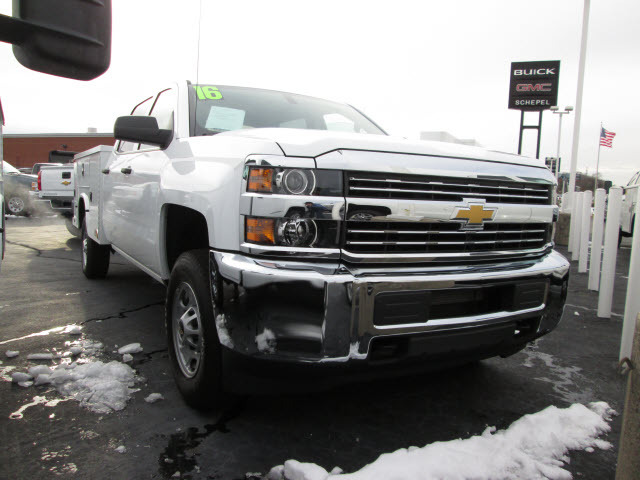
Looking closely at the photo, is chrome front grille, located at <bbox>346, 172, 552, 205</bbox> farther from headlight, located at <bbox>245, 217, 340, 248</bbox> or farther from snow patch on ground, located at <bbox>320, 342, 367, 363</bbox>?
snow patch on ground, located at <bbox>320, 342, 367, 363</bbox>

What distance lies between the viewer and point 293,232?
193 cm

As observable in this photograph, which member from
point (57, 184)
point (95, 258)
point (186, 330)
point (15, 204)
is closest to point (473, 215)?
point (186, 330)

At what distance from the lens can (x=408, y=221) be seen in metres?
2.09

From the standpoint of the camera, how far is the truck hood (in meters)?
2.00

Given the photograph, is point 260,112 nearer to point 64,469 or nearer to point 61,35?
point 61,35

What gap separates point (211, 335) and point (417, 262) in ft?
3.19

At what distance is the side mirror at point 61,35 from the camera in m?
1.30

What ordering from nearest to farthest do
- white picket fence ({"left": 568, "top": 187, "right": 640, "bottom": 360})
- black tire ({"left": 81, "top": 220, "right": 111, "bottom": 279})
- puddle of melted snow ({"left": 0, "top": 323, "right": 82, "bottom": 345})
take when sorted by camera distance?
white picket fence ({"left": 568, "top": 187, "right": 640, "bottom": 360}) < puddle of melted snow ({"left": 0, "top": 323, "right": 82, "bottom": 345}) < black tire ({"left": 81, "top": 220, "right": 111, "bottom": 279})

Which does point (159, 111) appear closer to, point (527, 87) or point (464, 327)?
point (464, 327)

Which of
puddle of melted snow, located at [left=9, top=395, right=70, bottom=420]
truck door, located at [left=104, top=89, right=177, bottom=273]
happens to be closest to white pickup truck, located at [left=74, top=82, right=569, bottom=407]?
truck door, located at [left=104, top=89, right=177, bottom=273]

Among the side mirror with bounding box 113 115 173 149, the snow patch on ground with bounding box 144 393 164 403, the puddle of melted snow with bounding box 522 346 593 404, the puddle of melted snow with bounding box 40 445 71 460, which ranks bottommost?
the puddle of melted snow with bounding box 40 445 71 460

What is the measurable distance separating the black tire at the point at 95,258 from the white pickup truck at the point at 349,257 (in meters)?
3.09

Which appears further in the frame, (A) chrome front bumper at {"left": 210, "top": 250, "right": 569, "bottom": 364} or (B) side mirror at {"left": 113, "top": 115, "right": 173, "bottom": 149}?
(B) side mirror at {"left": 113, "top": 115, "right": 173, "bottom": 149}

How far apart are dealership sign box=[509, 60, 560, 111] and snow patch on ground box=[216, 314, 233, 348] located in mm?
15615
